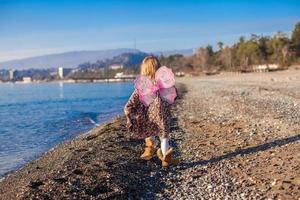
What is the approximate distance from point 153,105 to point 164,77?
2.19 ft

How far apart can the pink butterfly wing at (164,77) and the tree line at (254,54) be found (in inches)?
3884

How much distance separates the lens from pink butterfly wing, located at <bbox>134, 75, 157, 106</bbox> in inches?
440

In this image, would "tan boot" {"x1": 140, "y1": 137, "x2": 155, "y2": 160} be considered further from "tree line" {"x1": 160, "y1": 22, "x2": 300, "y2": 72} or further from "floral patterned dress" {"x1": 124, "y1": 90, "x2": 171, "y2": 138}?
"tree line" {"x1": 160, "y1": 22, "x2": 300, "y2": 72}

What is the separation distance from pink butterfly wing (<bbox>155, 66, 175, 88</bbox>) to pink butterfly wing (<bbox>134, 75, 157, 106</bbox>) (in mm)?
196

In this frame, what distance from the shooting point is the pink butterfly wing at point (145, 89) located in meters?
11.2

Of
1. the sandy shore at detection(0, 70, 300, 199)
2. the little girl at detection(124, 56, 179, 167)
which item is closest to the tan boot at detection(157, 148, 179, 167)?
the little girl at detection(124, 56, 179, 167)

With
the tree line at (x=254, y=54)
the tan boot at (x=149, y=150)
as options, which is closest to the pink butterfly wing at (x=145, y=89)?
the tan boot at (x=149, y=150)

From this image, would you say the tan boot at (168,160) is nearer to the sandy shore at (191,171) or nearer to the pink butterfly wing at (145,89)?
the sandy shore at (191,171)

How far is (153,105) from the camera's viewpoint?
1139 cm

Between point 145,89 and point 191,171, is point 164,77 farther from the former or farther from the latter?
point 191,171

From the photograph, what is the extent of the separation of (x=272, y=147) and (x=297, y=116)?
594 centimetres

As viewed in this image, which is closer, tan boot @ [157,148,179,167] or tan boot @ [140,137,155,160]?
tan boot @ [157,148,179,167]

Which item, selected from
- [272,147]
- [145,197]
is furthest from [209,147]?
[145,197]

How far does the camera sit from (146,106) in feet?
37.5
